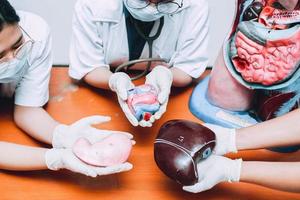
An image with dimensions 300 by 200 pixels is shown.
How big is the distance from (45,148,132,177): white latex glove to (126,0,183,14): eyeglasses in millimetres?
352

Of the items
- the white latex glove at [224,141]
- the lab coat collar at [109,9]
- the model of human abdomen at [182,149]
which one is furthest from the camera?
the lab coat collar at [109,9]

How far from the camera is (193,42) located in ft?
3.87

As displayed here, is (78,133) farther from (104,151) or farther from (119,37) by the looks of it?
(119,37)

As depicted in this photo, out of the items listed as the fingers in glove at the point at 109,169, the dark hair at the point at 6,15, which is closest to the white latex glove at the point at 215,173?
the fingers in glove at the point at 109,169

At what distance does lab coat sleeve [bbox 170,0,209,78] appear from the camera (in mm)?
1158

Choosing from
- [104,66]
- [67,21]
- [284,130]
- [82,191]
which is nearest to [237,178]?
[284,130]

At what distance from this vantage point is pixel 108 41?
1.18 metres

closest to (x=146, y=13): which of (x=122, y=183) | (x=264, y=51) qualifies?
(x=264, y=51)

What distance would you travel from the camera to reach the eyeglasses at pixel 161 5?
1059mm

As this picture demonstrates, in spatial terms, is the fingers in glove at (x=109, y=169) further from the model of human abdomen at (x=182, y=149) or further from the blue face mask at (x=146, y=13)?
the blue face mask at (x=146, y=13)

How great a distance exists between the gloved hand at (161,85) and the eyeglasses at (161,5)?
0.13 metres

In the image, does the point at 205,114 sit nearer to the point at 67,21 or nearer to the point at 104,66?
the point at 104,66

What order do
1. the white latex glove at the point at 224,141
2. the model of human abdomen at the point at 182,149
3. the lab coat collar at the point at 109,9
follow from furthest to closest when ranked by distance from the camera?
the lab coat collar at the point at 109,9, the white latex glove at the point at 224,141, the model of human abdomen at the point at 182,149

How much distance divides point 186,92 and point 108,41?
9.4 inches
